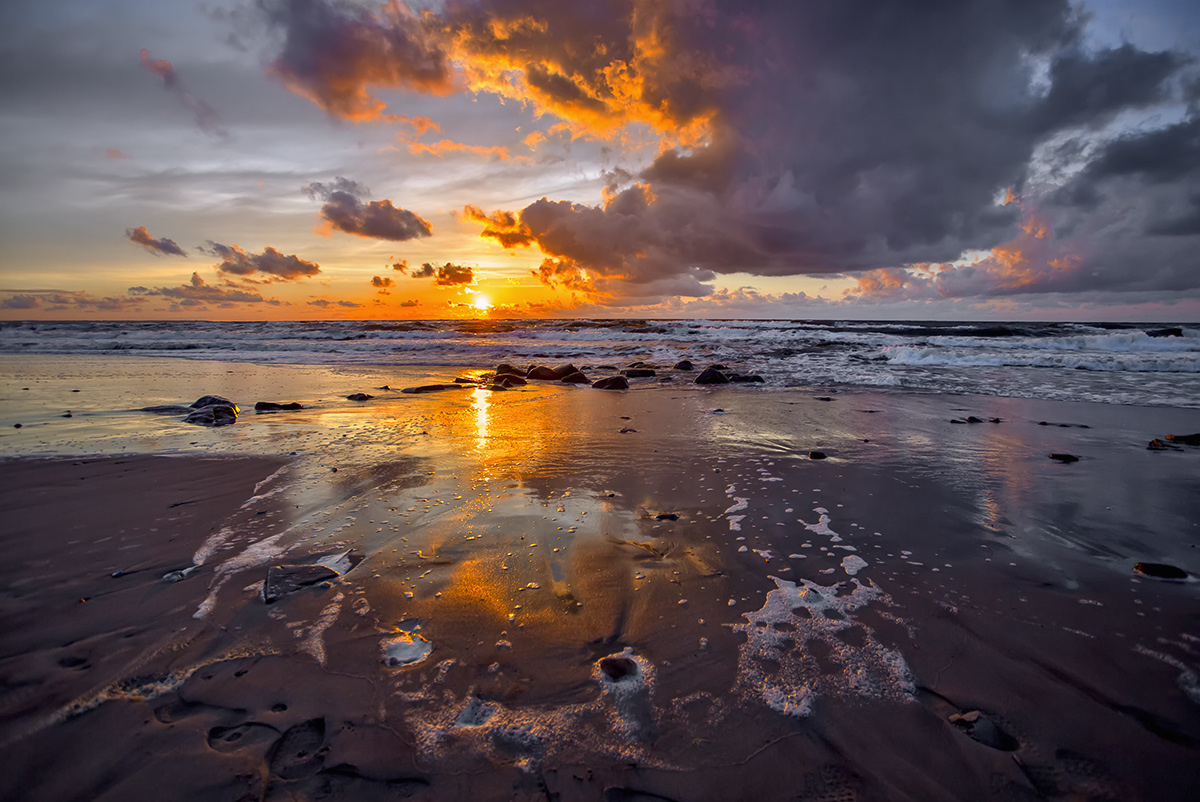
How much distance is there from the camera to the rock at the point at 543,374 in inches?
559

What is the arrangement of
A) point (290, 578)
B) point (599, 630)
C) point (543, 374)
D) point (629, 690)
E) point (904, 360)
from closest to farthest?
point (629, 690), point (599, 630), point (290, 578), point (543, 374), point (904, 360)

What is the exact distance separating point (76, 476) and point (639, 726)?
623 centimetres

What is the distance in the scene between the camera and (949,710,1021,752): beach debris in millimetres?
1863

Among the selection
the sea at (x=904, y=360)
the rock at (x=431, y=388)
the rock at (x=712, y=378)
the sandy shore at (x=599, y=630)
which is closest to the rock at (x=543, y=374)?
the rock at (x=431, y=388)

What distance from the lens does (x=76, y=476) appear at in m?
5.02

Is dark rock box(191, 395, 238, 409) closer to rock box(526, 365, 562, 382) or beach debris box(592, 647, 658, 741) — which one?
rock box(526, 365, 562, 382)

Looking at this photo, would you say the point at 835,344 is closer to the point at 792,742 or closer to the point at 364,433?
the point at 364,433

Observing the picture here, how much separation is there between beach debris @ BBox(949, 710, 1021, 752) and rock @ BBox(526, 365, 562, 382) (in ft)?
40.9

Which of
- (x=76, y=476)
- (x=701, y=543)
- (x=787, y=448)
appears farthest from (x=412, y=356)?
(x=701, y=543)

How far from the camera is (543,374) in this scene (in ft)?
47.9

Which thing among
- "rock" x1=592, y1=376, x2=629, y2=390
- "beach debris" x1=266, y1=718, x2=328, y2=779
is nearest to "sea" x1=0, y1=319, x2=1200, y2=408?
"rock" x1=592, y1=376, x2=629, y2=390

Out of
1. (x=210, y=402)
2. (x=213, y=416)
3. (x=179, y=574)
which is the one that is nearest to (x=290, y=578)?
(x=179, y=574)

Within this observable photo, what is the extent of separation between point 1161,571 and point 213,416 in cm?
1068

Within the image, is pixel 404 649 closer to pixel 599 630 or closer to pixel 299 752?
pixel 299 752
